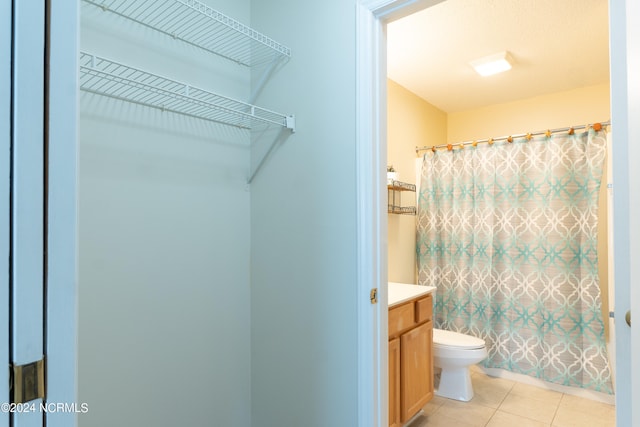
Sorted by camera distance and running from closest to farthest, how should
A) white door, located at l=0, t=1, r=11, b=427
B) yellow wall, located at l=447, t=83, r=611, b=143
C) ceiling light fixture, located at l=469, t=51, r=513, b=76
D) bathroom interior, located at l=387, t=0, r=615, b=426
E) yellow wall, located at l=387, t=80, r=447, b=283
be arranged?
white door, located at l=0, t=1, r=11, b=427 → bathroom interior, located at l=387, t=0, r=615, b=426 → ceiling light fixture, located at l=469, t=51, r=513, b=76 → yellow wall, located at l=387, t=80, r=447, b=283 → yellow wall, located at l=447, t=83, r=611, b=143

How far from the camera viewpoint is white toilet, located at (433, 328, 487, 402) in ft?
8.08

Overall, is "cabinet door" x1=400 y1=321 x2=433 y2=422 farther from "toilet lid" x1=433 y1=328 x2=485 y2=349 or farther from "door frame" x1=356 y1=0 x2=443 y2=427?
"door frame" x1=356 y1=0 x2=443 y2=427

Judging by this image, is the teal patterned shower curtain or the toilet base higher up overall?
the teal patterned shower curtain

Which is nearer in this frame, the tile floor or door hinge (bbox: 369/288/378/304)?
door hinge (bbox: 369/288/378/304)

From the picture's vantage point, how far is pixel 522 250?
2.85 meters

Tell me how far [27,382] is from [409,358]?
187cm

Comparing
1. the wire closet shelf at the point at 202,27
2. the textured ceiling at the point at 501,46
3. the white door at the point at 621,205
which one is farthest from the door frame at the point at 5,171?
the textured ceiling at the point at 501,46

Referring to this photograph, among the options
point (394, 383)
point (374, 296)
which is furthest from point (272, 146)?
point (394, 383)

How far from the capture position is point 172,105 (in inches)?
56.0

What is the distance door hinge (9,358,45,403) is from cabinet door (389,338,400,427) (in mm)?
1600

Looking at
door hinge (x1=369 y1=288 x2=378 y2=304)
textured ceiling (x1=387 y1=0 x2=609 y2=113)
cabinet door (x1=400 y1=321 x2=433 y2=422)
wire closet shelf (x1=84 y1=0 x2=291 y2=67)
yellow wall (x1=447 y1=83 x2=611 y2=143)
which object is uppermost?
textured ceiling (x1=387 y1=0 x2=609 y2=113)

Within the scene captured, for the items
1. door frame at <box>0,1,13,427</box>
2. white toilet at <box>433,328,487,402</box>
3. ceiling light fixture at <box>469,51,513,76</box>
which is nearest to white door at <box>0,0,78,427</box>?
door frame at <box>0,1,13,427</box>

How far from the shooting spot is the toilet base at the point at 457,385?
2553mm

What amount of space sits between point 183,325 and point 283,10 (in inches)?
56.8
